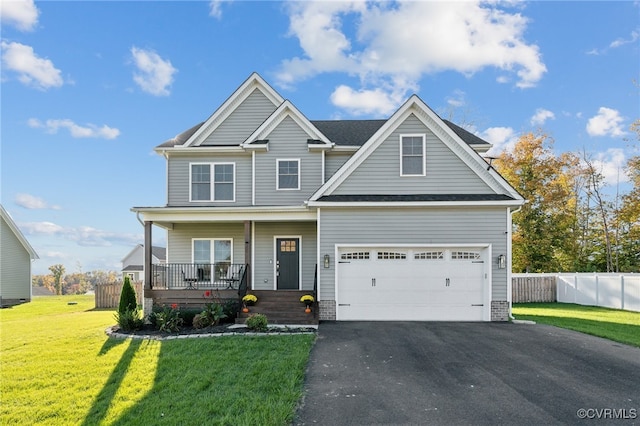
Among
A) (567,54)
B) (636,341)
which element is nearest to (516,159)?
(567,54)

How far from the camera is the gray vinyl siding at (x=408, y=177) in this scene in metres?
12.3

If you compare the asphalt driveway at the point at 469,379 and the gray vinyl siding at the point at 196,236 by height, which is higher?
the gray vinyl siding at the point at 196,236

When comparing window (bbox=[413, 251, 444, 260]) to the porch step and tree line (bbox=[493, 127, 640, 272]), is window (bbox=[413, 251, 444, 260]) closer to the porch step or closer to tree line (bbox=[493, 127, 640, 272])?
the porch step

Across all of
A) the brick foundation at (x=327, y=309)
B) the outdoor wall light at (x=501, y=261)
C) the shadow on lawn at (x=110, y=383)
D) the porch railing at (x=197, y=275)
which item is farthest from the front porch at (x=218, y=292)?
the outdoor wall light at (x=501, y=261)

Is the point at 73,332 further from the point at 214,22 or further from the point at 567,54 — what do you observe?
the point at 567,54

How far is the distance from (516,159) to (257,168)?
18.2 m

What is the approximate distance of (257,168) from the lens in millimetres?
14508

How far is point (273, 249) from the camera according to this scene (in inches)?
568

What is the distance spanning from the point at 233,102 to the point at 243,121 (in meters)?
0.86

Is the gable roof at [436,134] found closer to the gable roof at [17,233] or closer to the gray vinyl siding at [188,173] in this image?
the gray vinyl siding at [188,173]

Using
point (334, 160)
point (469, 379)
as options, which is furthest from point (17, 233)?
point (469, 379)

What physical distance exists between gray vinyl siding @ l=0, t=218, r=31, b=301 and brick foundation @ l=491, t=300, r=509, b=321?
86.4 ft

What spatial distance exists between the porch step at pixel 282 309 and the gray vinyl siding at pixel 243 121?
6509 mm

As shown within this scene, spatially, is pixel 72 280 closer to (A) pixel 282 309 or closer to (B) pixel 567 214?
(A) pixel 282 309
